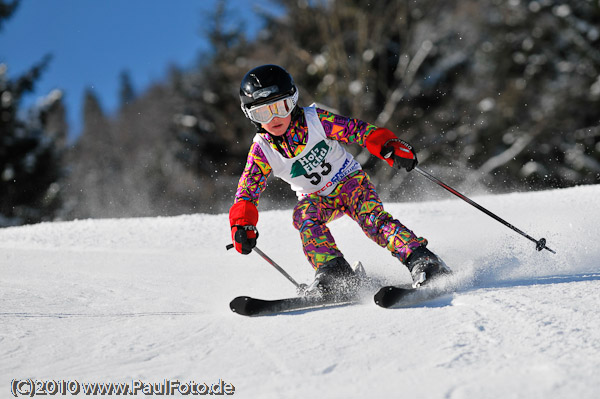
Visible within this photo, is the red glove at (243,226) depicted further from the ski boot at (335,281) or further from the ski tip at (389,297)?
the ski tip at (389,297)

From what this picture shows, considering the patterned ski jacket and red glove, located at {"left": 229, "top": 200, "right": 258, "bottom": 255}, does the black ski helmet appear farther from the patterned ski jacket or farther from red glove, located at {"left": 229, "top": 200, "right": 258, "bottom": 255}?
red glove, located at {"left": 229, "top": 200, "right": 258, "bottom": 255}

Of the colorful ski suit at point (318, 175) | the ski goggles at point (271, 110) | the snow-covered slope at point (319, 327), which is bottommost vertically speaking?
the snow-covered slope at point (319, 327)

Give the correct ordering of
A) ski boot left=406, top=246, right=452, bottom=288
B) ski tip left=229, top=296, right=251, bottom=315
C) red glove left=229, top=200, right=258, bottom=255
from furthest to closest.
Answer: red glove left=229, top=200, right=258, bottom=255, ski boot left=406, top=246, right=452, bottom=288, ski tip left=229, top=296, right=251, bottom=315

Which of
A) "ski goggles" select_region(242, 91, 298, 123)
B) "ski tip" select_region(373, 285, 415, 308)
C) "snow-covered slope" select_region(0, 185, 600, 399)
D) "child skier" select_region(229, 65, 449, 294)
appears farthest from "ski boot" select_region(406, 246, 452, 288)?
"ski goggles" select_region(242, 91, 298, 123)

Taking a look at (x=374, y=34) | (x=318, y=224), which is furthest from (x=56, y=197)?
(x=318, y=224)

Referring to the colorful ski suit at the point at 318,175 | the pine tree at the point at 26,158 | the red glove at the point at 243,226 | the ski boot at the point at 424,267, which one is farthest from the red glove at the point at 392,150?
the pine tree at the point at 26,158

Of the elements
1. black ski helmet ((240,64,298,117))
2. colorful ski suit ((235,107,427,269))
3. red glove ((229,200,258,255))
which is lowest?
red glove ((229,200,258,255))

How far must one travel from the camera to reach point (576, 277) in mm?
2762

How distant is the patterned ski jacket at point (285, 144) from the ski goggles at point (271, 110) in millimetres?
106

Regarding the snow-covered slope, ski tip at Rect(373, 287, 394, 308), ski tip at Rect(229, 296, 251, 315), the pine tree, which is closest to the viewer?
the snow-covered slope

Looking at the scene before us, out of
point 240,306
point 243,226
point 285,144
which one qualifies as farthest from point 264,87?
point 240,306

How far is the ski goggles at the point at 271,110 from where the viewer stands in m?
3.18

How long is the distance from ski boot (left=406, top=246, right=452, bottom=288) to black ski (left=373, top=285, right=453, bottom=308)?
0.59ft

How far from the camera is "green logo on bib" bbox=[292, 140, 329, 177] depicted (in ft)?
10.9
